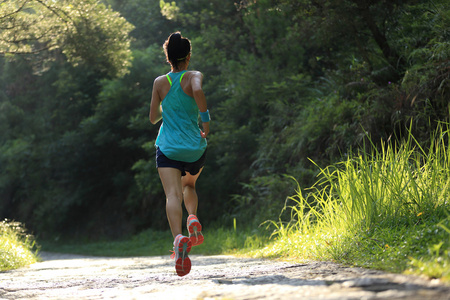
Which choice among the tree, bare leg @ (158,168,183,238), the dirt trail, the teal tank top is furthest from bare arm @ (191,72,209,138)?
the tree

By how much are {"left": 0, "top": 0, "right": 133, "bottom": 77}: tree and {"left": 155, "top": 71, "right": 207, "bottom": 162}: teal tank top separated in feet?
21.4

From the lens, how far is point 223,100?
18812 millimetres

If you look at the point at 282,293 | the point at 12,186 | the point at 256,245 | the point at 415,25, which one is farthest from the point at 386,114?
the point at 12,186

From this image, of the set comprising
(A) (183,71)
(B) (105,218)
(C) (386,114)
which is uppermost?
(A) (183,71)

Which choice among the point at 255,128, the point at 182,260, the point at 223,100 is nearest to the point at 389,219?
the point at 182,260

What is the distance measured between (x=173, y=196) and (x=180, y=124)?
701mm

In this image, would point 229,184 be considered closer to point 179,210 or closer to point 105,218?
point 105,218

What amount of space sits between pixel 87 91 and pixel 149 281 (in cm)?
→ 2167

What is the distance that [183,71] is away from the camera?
526 centimetres

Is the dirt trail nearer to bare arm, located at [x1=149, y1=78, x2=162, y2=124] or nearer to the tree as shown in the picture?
bare arm, located at [x1=149, y1=78, x2=162, y2=124]

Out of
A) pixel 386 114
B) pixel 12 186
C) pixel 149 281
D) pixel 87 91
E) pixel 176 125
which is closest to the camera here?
pixel 149 281

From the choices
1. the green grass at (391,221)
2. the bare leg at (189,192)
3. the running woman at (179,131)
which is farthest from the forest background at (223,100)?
the running woman at (179,131)

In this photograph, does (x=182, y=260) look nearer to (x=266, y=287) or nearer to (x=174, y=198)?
(x=174, y=198)

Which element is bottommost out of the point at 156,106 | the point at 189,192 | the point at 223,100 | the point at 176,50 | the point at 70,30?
the point at 189,192
